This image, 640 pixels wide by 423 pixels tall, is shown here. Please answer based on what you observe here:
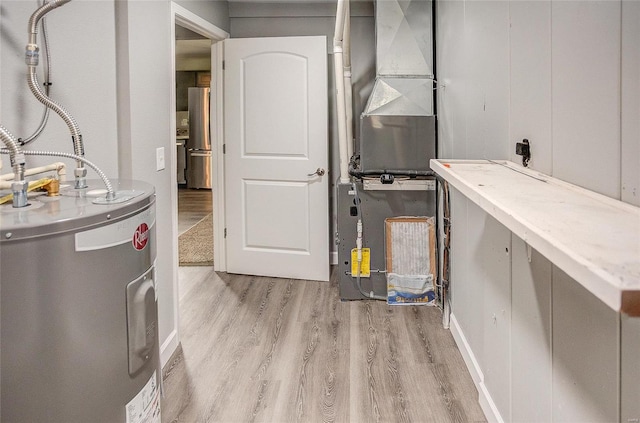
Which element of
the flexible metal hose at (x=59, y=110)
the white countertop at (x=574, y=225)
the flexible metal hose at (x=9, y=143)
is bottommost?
the white countertop at (x=574, y=225)

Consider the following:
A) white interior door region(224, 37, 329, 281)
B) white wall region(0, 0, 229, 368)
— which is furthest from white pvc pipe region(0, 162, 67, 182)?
white interior door region(224, 37, 329, 281)

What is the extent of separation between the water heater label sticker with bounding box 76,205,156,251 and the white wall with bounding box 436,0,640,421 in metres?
1.19

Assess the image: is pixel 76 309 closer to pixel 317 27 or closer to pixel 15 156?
pixel 15 156

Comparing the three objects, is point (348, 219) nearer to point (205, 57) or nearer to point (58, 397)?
point (58, 397)

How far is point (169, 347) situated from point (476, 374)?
5.34 ft

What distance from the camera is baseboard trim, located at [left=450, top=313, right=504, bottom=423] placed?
7.12ft

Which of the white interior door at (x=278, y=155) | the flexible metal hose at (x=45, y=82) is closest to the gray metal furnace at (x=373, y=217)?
the white interior door at (x=278, y=155)

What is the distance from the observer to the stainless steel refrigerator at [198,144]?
9.75 m

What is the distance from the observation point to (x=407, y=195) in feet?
12.3

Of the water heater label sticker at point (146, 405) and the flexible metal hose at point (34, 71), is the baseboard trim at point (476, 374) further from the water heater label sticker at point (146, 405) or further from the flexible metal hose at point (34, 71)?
the flexible metal hose at point (34, 71)

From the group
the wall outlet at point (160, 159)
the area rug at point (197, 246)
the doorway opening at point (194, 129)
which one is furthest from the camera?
the doorway opening at point (194, 129)

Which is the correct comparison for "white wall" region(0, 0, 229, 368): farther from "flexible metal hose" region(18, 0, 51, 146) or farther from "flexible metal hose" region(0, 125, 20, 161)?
"flexible metal hose" region(0, 125, 20, 161)

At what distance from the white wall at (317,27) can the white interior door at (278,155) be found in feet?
1.45

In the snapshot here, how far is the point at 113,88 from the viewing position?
91.4 inches
